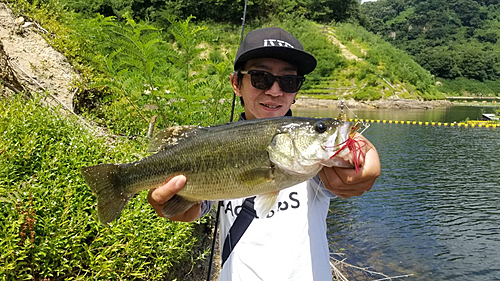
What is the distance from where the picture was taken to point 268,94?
299 centimetres

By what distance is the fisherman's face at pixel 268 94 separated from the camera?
9.89ft

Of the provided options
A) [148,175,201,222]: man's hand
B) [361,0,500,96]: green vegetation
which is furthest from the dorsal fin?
[361,0,500,96]: green vegetation

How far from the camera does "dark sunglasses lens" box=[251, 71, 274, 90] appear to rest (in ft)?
9.79

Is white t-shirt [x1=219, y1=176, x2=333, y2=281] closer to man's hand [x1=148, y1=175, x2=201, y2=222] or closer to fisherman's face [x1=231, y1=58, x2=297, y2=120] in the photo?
man's hand [x1=148, y1=175, x2=201, y2=222]

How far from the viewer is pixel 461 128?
31.0m

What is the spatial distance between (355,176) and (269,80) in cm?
121

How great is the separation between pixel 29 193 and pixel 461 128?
3429 centimetres

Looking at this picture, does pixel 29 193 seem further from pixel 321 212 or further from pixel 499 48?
pixel 499 48

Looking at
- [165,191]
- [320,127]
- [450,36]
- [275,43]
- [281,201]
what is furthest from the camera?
[450,36]

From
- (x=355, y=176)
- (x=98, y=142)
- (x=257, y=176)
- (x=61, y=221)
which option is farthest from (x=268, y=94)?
(x=98, y=142)

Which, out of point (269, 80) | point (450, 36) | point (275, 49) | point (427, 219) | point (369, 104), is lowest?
point (427, 219)

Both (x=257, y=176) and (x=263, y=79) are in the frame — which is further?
(x=263, y=79)

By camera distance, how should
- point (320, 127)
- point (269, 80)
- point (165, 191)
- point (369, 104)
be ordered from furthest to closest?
point (369, 104), point (269, 80), point (165, 191), point (320, 127)

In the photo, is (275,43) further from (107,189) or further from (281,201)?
(107,189)
